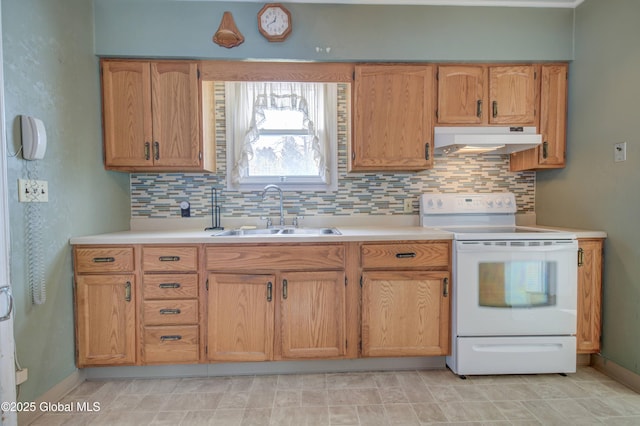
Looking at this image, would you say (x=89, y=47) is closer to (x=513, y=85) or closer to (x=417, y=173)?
(x=417, y=173)

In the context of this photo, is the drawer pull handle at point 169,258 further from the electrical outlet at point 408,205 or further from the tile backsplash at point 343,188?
the electrical outlet at point 408,205

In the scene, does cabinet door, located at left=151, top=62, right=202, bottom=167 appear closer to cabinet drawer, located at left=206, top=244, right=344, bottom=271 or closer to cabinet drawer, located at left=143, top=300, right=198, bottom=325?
cabinet drawer, located at left=206, top=244, right=344, bottom=271

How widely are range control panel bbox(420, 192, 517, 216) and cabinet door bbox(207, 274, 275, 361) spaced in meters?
1.42

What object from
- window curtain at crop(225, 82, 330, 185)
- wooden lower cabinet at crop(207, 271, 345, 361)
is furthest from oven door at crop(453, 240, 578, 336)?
window curtain at crop(225, 82, 330, 185)

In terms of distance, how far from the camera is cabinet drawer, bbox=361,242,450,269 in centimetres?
204

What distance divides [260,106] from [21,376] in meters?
2.19

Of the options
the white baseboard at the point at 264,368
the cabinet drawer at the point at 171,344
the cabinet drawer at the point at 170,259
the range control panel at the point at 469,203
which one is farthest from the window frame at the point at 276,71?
the white baseboard at the point at 264,368

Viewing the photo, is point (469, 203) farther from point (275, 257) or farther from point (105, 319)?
point (105, 319)

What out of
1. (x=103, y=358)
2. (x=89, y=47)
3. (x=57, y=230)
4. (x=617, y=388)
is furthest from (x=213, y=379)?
(x=617, y=388)

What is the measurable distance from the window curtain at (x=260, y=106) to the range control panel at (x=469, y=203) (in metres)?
0.89

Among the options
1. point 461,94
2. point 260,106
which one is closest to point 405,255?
point 461,94

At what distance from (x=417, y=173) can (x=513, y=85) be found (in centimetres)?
91

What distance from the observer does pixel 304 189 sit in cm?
263

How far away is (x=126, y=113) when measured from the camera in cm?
222
